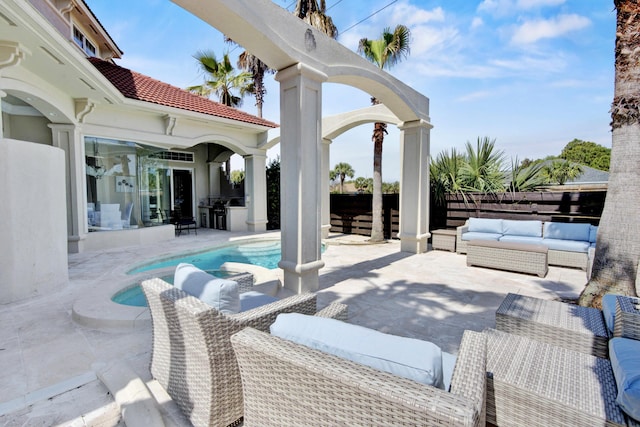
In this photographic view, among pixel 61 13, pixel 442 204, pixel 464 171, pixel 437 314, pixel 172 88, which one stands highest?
pixel 61 13

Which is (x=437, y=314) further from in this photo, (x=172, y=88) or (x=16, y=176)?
(x=172, y=88)

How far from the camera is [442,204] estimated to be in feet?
29.2

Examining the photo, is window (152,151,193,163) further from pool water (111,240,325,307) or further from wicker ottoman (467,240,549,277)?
wicker ottoman (467,240,549,277)

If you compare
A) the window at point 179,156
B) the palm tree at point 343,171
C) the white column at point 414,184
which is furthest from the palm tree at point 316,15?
the palm tree at point 343,171

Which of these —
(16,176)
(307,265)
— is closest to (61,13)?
(16,176)

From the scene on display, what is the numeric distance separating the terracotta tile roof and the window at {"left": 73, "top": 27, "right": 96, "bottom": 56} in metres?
0.89

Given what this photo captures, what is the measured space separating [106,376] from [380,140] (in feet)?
27.7

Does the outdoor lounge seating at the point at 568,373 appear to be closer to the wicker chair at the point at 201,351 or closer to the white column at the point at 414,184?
the wicker chair at the point at 201,351

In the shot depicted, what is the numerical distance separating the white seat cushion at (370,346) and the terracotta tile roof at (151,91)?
857cm

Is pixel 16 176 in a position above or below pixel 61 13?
below

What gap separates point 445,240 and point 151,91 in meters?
9.24

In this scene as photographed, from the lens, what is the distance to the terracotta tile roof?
8273 mm

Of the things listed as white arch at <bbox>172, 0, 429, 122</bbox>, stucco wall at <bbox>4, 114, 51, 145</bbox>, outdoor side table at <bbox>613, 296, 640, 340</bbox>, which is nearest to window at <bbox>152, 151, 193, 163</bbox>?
stucco wall at <bbox>4, 114, 51, 145</bbox>

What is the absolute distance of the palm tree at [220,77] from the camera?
54.1 feet
